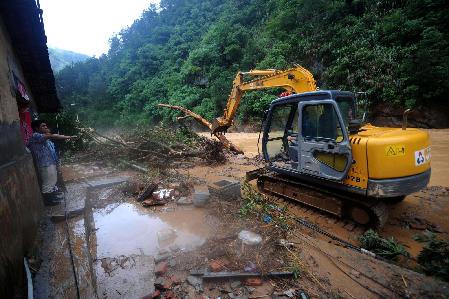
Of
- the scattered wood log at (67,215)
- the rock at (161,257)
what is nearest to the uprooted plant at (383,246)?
the rock at (161,257)

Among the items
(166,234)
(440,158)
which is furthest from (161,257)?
(440,158)

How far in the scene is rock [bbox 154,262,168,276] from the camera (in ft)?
11.9

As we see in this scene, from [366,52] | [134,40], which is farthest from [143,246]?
[134,40]

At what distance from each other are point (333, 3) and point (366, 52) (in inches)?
274

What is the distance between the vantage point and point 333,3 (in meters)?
20.7

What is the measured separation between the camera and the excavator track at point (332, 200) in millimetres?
4953

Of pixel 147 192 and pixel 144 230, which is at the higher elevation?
pixel 147 192

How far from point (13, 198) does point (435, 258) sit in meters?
5.78

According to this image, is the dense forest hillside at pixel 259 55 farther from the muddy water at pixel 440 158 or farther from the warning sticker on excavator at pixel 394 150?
the warning sticker on excavator at pixel 394 150

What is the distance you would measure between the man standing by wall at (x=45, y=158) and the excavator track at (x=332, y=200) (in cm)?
495

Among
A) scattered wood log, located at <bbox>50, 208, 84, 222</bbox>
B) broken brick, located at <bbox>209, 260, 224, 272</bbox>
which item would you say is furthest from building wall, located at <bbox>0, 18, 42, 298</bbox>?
broken brick, located at <bbox>209, 260, 224, 272</bbox>

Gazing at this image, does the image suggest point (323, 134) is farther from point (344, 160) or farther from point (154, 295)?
point (154, 295)

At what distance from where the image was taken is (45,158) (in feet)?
18.6

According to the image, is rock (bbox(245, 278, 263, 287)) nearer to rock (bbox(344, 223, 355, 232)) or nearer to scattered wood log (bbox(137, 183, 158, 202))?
rock (bbox(344, 223, 355, 232))
